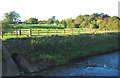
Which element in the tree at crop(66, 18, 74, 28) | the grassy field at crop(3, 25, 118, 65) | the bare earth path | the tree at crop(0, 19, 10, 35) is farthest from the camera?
the tree at crop(66, 18, 74, 28)

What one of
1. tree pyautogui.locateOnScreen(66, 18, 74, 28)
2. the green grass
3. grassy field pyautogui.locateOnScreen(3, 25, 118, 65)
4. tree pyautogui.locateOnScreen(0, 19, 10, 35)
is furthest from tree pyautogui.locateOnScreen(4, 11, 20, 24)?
tree pyautogui.locateOnScreen(66, 18, 74, 28)

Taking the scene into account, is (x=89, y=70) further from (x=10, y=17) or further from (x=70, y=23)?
(x=70, y=23)

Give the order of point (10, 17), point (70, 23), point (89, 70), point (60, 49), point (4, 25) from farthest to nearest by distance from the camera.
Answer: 1. point (70, 23)
2. point (10, 17)
3. point (60, 49)
4. point (4, 25)
5. point (89, 70)

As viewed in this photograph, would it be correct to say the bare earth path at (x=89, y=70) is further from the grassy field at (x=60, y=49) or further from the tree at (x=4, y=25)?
the tree at (x=4, y=25)

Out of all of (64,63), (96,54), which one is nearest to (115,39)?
(96,54)

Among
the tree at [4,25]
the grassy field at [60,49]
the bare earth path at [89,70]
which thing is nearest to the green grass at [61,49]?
the grassy field at [60,49]

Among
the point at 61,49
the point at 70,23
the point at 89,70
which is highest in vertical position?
the point at 70,23

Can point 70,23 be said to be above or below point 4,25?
above

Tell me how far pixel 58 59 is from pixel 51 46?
7.62ft

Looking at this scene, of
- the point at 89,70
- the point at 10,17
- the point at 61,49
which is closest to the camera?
the point at 89,70

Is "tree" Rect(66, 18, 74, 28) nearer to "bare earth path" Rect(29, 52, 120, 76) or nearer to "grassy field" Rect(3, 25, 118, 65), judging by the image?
"grassy field" Rect(3, 25, 118, 65)

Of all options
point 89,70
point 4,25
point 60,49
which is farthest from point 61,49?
point 4,25

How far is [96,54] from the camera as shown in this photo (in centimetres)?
1922

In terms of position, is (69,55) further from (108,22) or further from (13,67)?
(108,22)
